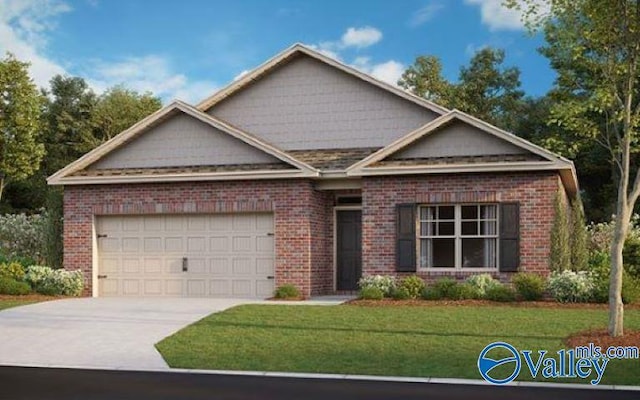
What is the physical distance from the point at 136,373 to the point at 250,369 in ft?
5.21

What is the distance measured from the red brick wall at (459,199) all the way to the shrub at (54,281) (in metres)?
7.63

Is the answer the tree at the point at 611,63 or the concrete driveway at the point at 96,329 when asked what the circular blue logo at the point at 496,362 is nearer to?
the tree at the point at 611,63

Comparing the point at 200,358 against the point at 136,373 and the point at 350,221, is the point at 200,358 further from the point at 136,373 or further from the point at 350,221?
the point at 350,221

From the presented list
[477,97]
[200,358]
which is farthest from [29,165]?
[200,358]

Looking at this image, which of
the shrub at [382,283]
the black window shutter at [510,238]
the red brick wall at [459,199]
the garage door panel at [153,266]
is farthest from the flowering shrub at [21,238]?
the black window shutter at [510,238]

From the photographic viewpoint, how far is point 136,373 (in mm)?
11875

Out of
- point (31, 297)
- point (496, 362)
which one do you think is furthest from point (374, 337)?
point (31, 297)

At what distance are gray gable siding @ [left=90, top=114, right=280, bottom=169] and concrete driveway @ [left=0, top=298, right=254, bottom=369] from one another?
3845 millimetres

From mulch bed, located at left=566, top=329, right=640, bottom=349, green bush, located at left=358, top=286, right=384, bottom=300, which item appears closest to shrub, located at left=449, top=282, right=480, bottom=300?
green bush, located at left=358, top=286, right=384, bottom=300

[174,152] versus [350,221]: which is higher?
[174,152]

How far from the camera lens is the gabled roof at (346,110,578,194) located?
63.9ft

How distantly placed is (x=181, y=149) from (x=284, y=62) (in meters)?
4.16

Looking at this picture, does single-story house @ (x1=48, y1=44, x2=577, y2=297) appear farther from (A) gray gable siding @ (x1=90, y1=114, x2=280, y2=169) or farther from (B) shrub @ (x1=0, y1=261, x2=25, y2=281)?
(B) shrub @ (x1=0, y1=261, x2=25, y2=281)

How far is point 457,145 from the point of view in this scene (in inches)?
816
